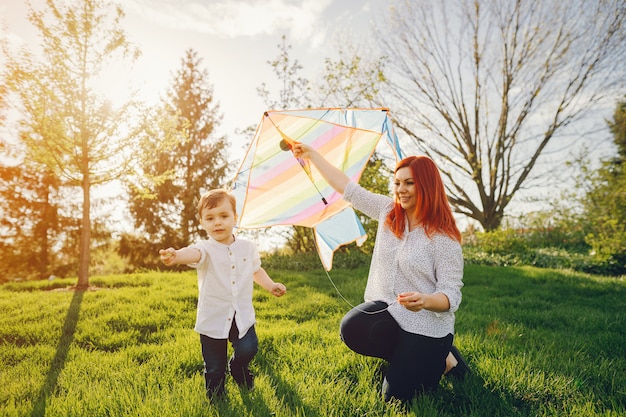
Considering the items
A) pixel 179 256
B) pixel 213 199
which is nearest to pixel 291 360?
pixel 179 256

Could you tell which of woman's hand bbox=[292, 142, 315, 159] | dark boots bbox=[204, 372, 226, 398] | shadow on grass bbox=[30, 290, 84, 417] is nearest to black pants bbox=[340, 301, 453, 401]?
dark boots bbox=[204, 372, 226, 398]

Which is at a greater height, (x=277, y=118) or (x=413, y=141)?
(x=413, y=141)

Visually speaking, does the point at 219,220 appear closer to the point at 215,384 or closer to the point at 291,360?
the point at 215,384

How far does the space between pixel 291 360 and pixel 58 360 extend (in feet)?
7.48

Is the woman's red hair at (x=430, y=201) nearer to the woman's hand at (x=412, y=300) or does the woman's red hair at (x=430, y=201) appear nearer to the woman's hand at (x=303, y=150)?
the woman's hand at (x=412, y=300)

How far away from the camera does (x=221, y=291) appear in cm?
274

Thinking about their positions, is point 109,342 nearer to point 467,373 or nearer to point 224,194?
point 224,194

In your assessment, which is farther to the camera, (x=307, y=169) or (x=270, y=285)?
(x=307, y=169)

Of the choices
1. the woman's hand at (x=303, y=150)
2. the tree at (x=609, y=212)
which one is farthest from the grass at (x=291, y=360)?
the tree at (x=609, y=212)

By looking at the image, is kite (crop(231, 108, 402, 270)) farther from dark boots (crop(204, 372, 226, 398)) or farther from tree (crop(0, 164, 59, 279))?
tree (crop(0, 164, 59, 279))

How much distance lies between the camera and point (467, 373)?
9.70ft

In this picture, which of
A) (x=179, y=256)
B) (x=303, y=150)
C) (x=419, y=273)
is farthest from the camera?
(x=303, y=150)

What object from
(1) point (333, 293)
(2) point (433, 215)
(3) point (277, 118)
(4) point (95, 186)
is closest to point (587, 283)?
(1) point (333, 293)

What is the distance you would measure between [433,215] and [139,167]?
8503mm
